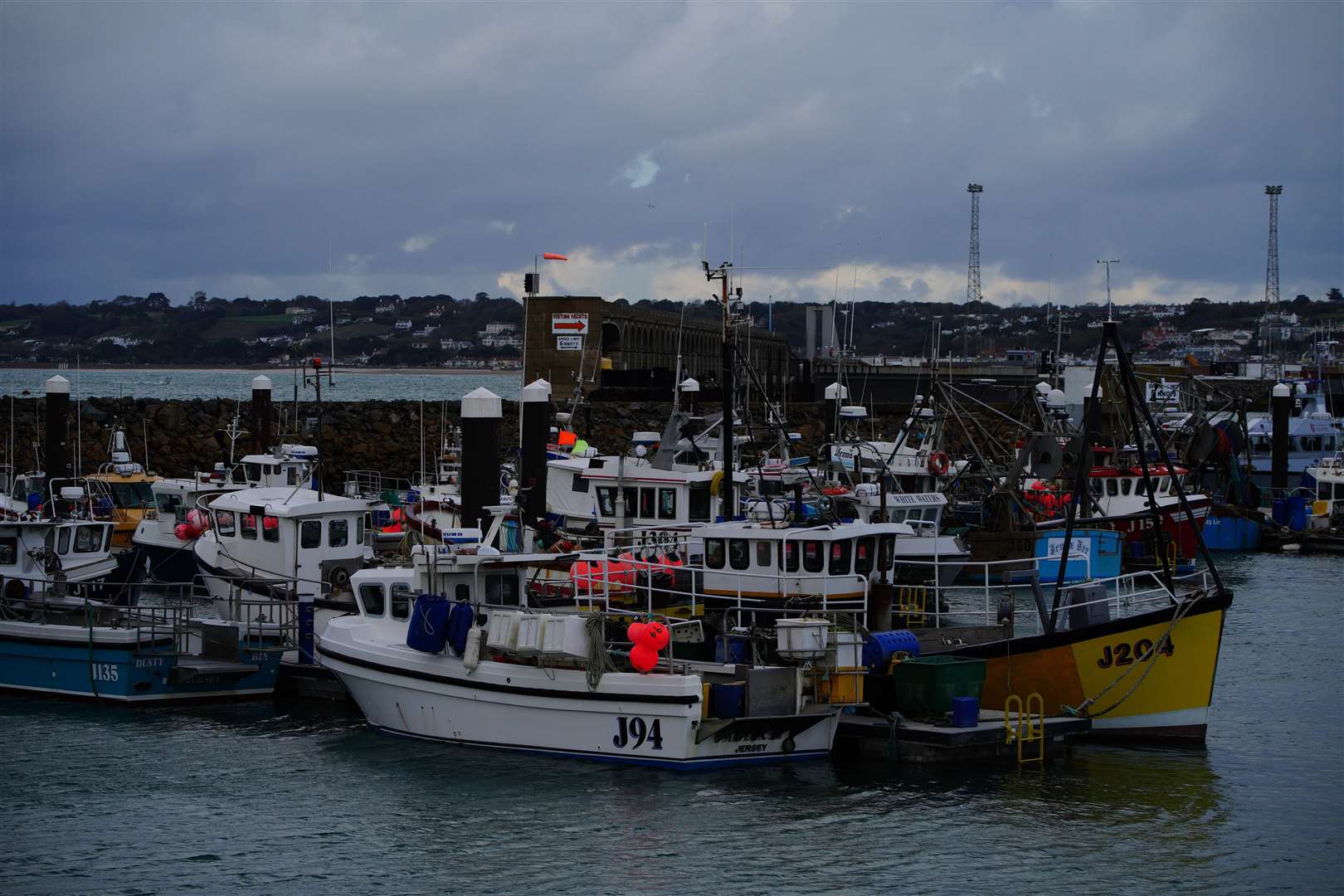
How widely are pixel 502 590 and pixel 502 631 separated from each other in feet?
4.76

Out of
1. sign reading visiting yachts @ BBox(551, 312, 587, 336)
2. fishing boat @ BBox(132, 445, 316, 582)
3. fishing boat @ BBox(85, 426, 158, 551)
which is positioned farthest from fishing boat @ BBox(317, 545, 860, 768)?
sign reading visiting yachts @ BBox(551, 312, 587, 336)

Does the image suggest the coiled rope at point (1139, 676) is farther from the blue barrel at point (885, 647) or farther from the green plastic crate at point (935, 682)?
the blue barrel at point (885, 647)

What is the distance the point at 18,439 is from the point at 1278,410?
45.8 m

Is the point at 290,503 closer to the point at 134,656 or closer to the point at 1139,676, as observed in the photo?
the point at 134,656

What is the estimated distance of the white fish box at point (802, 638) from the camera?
18.2 metres

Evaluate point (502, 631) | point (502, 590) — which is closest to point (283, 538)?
point (502, 590)

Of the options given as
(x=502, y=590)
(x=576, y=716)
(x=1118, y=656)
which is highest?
(x=502, y=590)

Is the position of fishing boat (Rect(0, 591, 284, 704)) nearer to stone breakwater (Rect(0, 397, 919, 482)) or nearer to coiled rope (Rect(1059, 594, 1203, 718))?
coiled rope (Rect(1059, 594, 1203, 718))

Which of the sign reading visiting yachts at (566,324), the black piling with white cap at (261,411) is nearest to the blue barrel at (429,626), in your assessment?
the black piling with white cap at (261,411)

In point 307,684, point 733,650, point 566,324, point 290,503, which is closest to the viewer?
point 733,650

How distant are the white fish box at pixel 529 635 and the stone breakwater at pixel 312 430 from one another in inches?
1294

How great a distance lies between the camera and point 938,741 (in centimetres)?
1852

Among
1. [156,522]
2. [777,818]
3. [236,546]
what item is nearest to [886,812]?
[777,818]

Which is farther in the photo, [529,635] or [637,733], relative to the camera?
[529,635]
